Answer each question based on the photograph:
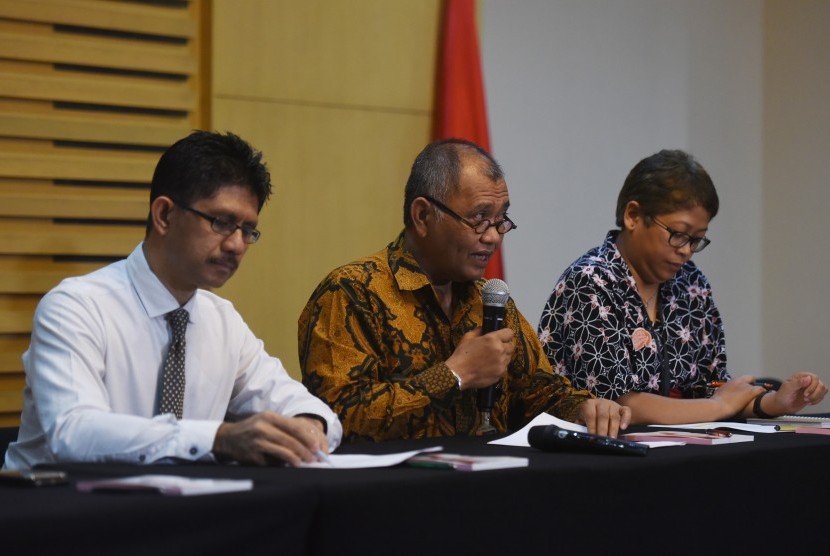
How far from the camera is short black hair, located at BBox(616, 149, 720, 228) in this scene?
3.26 m

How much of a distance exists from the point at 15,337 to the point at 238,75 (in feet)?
4.02

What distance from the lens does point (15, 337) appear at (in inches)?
147

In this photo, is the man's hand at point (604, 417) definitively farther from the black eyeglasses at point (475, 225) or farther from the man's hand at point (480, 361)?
the black eyeglasses at point (475, 225)

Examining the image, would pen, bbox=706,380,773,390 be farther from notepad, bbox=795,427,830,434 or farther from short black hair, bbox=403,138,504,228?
short black hair, bbox=403,138,504,228

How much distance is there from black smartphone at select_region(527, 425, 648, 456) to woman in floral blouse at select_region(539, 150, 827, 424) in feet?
2.91

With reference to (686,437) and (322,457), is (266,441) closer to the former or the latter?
(322,457)

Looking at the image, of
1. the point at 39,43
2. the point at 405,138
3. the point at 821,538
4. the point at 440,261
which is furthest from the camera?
the point at 405,138

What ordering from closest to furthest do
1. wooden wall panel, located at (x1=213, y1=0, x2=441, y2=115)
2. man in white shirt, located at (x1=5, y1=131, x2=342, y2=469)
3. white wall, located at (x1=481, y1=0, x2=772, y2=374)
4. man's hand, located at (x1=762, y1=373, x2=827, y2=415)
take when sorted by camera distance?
man in white shirt, located at (x1=5, y1=131, x2=342, y2=469) < man's hand, located at (x1=762, y1=373, x2=827, y2=415) < wooden wall panel, located at (x1=213, y1=0, x2=441, y2=115) < white wall, located at (x1=481, y1=0, x2=772, y2=374)

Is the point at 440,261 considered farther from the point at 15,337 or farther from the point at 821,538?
the point at 15,337

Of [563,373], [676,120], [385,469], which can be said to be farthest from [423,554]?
[676,120]

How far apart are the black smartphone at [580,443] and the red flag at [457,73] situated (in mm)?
2441

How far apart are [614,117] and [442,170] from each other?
2.89 metres

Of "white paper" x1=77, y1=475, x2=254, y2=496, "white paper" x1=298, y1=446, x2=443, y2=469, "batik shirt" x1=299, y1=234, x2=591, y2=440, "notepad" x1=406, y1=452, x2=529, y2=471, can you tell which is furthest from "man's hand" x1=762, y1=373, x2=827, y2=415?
"white paper" x1=77, y1=475, x2=254, y2=496

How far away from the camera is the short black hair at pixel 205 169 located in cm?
230
